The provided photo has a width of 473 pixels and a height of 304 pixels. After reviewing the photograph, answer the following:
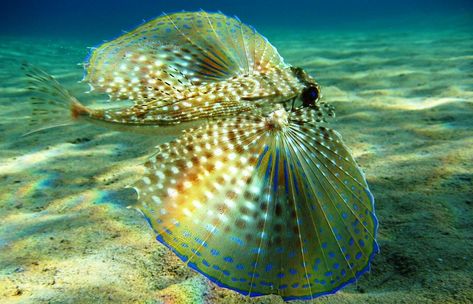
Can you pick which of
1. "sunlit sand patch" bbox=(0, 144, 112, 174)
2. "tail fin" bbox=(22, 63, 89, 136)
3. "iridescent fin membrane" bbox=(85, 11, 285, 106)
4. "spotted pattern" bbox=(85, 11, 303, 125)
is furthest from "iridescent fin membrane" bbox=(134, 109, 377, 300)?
"sunlit sand patch" bbox=(0, 144, 112, 174)

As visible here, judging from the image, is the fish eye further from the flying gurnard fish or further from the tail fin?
the tail fin

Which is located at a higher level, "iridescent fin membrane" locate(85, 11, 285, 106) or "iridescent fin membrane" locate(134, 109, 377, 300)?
"iridescent fin membrane" locate(85, 11, 285, 106)

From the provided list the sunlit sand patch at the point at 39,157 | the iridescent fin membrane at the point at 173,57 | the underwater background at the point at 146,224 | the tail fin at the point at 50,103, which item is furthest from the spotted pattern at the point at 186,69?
the sunlit sand patch at the point at 39,157

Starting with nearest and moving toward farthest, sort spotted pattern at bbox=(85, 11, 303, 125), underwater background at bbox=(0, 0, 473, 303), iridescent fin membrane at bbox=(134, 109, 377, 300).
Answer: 1. iridescent fin membrane at bbox=(134, 109, 377, 300)
2. underwater background at bbox=(0, 0, 473, 303)
3. spotted pattern at bbox=(85, 11, 303, 125)

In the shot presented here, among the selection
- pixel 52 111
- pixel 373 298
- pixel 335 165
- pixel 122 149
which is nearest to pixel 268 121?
pixel 335 165

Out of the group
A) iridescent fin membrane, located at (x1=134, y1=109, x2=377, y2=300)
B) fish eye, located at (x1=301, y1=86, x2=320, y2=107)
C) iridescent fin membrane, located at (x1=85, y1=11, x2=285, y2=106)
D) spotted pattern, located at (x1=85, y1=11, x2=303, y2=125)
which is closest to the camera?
iridescent fin membrane, located at (x1=134, y1=109, x2=377, y2=300)

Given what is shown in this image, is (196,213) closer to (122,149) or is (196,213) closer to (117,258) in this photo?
(117,258)

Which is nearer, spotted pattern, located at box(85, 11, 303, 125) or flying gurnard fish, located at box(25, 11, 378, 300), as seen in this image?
flying gurnard fish, located at box(25, 11, 378, 300)
